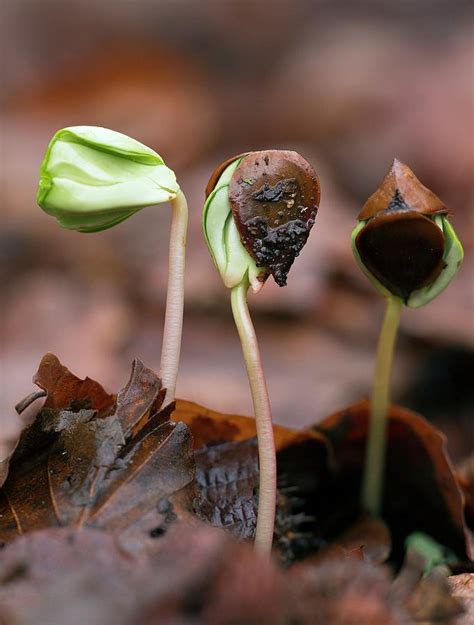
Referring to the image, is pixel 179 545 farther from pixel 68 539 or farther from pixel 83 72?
pixel 83 72

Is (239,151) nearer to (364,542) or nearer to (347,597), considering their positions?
(364,542)

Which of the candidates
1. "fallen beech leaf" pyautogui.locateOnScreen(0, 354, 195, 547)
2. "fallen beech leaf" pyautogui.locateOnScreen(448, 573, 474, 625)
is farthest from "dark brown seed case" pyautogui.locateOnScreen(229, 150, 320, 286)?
"fallen beech leaf" pyautogui.locateOnScreen(448, 573, 474, 625)

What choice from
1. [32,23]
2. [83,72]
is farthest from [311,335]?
[32,23]

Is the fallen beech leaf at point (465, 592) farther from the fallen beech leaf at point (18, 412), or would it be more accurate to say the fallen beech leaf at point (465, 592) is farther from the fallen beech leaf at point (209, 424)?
the fallen beech leaf at point (18, 412)

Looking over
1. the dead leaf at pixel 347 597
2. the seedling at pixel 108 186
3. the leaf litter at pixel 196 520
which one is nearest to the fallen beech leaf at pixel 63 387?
the leaf litter at pixel 196 520

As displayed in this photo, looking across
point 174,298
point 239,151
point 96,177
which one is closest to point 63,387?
point 174,298

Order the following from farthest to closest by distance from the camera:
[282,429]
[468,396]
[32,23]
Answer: [32,23]
[468,396]
[282,429]

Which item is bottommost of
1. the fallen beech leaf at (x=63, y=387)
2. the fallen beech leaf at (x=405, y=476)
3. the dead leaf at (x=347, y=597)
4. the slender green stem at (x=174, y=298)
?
the fallen beech leaf at (x=405, y=476)
